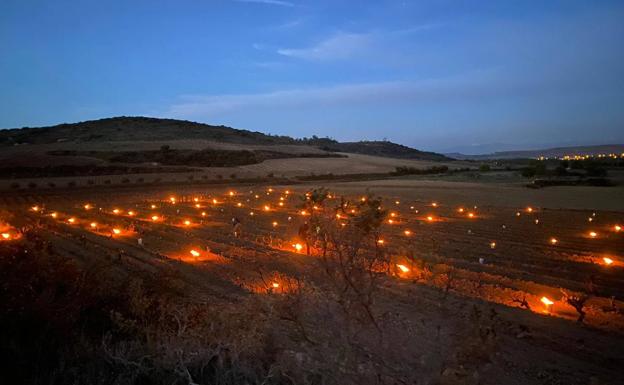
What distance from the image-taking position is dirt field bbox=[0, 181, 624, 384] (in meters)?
6.10

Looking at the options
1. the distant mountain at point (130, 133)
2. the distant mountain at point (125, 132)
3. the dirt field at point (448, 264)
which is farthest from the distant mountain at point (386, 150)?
the dirt field at point (448, 264)

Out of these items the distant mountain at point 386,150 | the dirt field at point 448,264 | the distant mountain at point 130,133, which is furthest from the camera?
the distant mountain at point 386,150

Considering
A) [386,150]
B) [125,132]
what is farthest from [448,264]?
[386,150]

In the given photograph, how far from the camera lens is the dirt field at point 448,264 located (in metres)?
6.10

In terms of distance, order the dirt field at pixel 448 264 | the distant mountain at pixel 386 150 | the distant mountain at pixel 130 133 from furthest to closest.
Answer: the distant mountain at pixel 386 150
the distant mountain at pixel 130 133
the dirt field at pixel 448 264

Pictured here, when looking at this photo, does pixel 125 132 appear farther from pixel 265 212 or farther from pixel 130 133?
pixel 265 212

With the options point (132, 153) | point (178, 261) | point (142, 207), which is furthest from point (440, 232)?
point (132, 153)

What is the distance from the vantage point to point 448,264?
1099cm

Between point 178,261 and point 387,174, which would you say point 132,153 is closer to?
point 387,174

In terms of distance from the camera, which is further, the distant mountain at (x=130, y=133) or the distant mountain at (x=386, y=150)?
the distant mountain at (x=386, y=150)

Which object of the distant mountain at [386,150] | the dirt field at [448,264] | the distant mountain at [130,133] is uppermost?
the distant mountain at [130,133]

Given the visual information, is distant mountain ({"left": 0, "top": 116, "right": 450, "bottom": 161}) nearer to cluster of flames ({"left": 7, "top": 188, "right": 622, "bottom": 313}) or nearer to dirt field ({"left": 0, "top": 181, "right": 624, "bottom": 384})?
cluster of flames ({"left": 7, "top": 188, "right": 622, "bottom": 313})

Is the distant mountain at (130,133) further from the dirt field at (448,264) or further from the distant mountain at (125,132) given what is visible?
the dirt field at (448,264)

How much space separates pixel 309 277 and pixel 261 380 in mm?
5733
